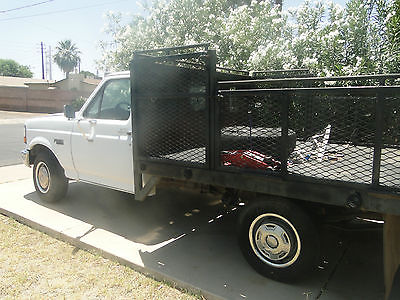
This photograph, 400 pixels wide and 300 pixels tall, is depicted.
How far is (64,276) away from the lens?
3.44 metres

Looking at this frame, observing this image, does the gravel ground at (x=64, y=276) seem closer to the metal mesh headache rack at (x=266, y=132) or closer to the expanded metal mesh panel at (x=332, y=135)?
A: the metal mesh headache rack at (x=266, y=132)

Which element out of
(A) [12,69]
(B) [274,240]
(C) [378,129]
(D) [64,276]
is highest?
(A) [12,69]

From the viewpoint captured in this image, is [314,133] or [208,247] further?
[208,247]

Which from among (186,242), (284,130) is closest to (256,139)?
(284,130)

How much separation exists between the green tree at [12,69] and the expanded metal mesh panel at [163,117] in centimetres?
10196

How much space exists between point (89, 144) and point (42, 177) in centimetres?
137

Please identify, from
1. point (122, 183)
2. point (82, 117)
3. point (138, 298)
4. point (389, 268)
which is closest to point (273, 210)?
point (389, 268)

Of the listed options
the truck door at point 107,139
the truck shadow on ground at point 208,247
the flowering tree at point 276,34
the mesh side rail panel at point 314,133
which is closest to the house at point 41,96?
the flowering tree at point 276,34

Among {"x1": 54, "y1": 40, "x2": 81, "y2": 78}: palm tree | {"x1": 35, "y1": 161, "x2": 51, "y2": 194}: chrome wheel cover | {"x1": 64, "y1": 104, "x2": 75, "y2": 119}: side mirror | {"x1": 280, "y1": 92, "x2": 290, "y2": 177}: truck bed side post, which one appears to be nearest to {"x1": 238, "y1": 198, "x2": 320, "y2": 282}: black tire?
{"x1": 280, "y1": 92, "x2": 290, "y2": 177}: truck bed side post

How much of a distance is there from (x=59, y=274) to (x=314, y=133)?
2.73 meters

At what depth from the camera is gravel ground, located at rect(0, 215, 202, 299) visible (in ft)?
10.3

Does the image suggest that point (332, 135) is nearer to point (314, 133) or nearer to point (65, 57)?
point (314, 133)

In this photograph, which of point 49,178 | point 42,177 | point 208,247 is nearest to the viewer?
point 208,247

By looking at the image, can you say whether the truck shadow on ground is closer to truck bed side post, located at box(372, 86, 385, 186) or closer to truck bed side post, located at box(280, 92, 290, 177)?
truck bed side post, located at box(280, 92, 290, 177)
